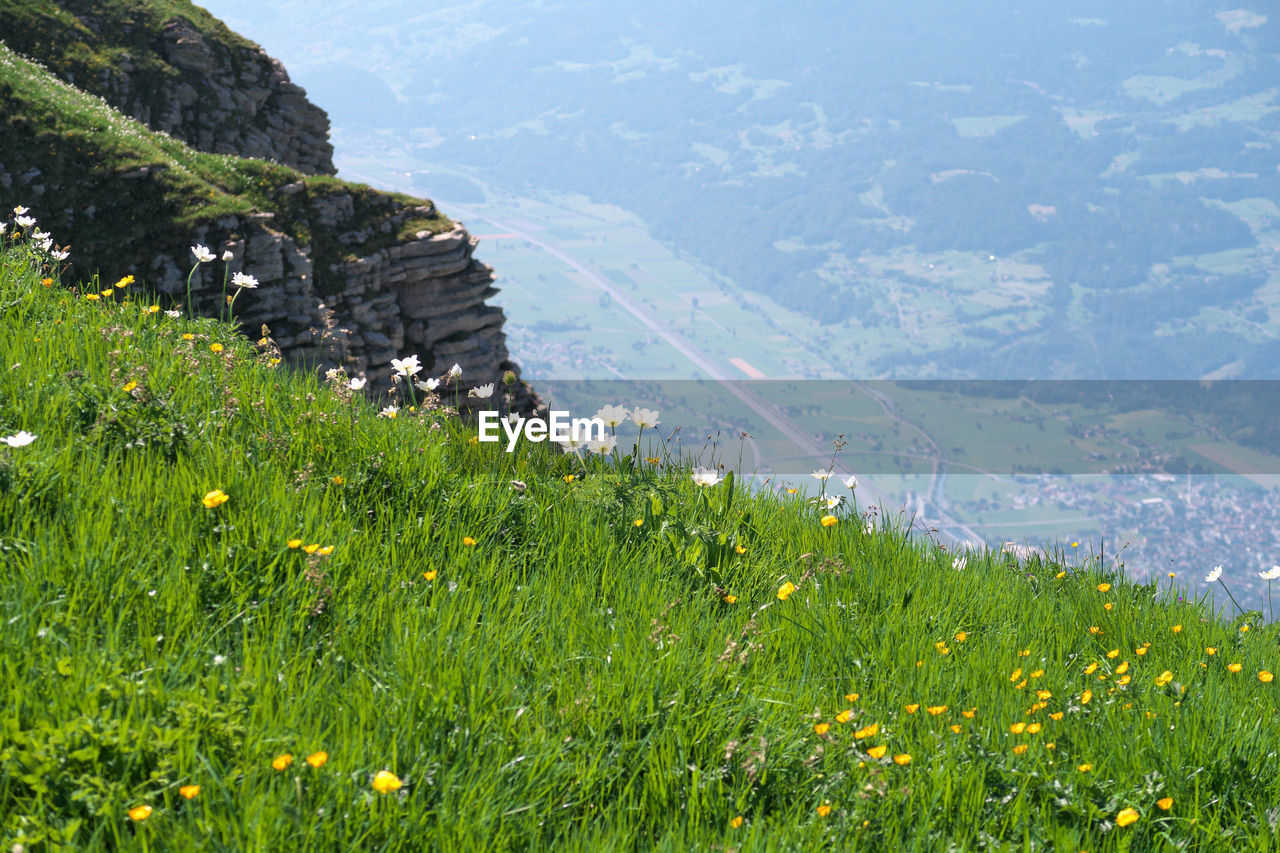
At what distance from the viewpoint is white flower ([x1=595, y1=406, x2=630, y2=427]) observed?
5445 mm

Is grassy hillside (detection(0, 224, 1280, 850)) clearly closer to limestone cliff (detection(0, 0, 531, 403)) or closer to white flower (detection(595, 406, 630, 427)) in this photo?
white flower (detection(595, 406, 630, 427))

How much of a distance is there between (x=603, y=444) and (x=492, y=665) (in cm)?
248

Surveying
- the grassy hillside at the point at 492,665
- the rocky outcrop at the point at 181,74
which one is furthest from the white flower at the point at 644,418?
the rocky outcrop at the point at 181,74

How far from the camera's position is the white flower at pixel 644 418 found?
18.5ft

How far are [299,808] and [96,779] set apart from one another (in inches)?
23.4

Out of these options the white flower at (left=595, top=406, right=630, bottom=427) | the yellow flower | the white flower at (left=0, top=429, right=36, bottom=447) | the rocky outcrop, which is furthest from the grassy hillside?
the rocky outcrop

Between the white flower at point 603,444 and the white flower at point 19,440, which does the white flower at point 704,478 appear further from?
the white flower at point 19,440

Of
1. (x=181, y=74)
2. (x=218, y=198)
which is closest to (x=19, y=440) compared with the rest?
(x=218, y=198)

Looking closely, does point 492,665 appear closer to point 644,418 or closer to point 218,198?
point 644,418

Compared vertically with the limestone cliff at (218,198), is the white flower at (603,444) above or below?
below

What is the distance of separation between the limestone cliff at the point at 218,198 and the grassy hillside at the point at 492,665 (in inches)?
364

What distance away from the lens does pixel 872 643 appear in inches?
168

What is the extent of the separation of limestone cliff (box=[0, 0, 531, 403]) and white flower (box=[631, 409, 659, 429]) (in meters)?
9.03

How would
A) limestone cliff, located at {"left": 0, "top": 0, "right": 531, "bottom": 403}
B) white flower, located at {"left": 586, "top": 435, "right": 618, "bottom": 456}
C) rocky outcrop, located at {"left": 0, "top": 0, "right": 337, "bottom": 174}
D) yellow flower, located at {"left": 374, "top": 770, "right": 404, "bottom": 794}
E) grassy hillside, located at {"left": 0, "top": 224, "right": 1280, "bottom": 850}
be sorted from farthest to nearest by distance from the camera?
1. rocky outcrop, located at {"left": 0, "top": 0, "right": 337, "bottom": 174}
2. limestone cliff, located at {"left": 0, "top": 0, "right": 531, "bottom": 403}
3. white flower, located at {"left": 586, "top": 435, "right": 618, "bottom": 456}
4. grassy hillside, located at {"left": 0, "top": 224, "right": 1280, "bottom": 850}
5. yellow flower, located at {"left": 374, "top": 770, "right": 404, "bottom": 794}
